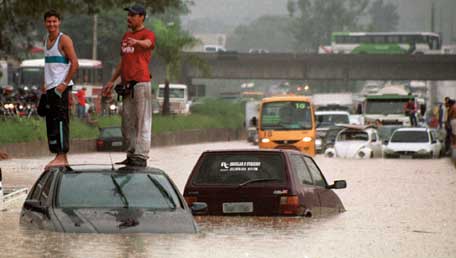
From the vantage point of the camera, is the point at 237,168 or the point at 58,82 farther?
the point at 237,168

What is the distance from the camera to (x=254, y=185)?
19.0 m

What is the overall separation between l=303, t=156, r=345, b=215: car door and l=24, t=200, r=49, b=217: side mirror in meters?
5.52

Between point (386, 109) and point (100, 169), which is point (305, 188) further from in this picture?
point (386, 109)

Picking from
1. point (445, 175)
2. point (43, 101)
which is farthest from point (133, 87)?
point (445, 175)

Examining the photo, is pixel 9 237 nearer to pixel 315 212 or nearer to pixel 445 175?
pixel 315 212

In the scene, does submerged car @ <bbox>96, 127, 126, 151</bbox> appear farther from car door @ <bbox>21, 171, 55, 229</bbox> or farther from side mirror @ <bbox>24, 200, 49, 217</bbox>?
side mirror @ <bbox>24, 200, 49, 217</bbox>

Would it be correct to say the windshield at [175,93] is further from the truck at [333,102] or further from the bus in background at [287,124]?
the bus in background at [287,124]

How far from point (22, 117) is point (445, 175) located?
16.6m

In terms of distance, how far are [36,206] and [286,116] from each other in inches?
1437

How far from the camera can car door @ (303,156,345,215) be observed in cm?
1980

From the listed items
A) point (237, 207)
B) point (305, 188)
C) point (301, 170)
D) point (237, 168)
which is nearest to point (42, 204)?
point (237, 207)

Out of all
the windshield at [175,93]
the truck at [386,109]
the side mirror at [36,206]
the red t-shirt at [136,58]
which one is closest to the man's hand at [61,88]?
the red t-shirt at [136,58]

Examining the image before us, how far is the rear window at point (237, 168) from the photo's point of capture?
19.2 m

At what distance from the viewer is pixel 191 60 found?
8938 cm
